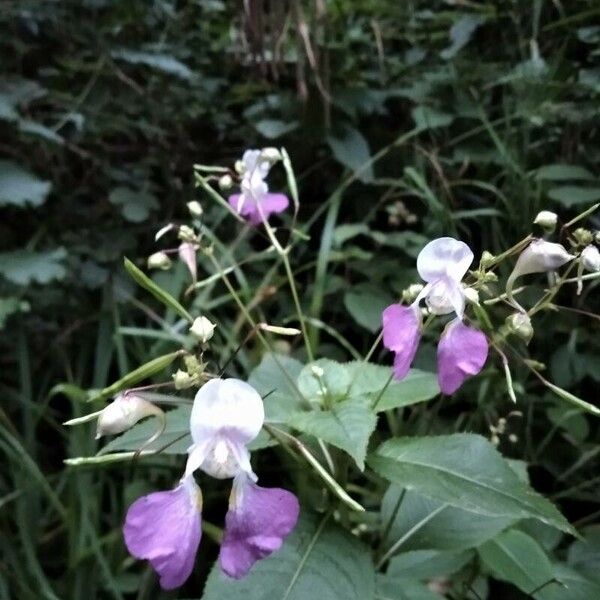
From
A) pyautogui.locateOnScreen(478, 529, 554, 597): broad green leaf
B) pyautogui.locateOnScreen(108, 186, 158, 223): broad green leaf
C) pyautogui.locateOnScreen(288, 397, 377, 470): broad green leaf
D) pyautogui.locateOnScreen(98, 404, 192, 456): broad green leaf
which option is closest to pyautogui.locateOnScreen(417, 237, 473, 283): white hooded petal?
pyautogui.locateOnScreen(288, 397, 377, 470): broad green leaf

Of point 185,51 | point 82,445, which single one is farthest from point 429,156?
point 82,445

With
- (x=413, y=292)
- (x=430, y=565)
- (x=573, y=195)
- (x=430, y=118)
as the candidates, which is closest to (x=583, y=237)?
(x=413, y=292)

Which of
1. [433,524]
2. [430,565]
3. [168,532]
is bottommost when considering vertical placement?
[430,565]

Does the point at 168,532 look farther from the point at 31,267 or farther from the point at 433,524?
the point at 31,267

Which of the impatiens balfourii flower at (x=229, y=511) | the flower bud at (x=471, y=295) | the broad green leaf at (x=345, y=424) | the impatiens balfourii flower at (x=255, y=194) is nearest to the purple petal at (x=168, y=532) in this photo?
the impatiens balfourii flower at (x=229, y=511)

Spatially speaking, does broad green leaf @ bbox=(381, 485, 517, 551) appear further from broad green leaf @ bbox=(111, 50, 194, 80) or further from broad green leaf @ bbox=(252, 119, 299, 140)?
broad green leaf @ bbox=(111, 50, 194, 80)

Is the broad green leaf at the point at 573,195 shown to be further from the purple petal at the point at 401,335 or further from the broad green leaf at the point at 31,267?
the broad green leaf at the point at 31,267
